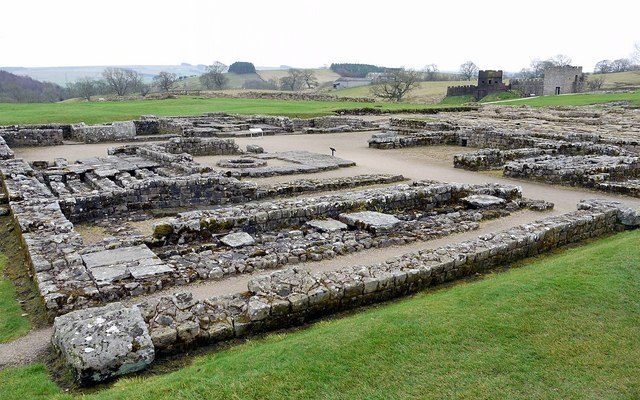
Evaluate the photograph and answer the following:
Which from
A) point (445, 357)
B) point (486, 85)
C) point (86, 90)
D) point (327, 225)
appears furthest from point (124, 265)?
point (86, 90)

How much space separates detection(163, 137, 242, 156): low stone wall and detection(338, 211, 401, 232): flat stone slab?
1303cm

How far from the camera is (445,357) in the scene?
5.18m

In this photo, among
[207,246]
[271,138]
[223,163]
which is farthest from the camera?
[271,138]

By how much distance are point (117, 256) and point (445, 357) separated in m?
6.04

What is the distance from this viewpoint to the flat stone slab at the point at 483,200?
12.7 meters

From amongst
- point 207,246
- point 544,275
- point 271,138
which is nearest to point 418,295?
point 544,275

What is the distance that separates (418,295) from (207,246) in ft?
14.2

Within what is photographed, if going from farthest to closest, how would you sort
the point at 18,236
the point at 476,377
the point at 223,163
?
the point at 223,163
the point at 18,236
the point at 476,377

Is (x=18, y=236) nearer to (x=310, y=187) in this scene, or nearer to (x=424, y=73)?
(x=310, y=187)

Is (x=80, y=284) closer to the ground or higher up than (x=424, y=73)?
closer to the ground

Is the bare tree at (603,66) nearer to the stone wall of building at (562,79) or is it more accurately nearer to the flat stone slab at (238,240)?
the stone wall of building at (562,79)

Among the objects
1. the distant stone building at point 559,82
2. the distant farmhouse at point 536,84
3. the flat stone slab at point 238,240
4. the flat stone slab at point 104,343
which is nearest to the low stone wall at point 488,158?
the flat stone slab at point 238,240

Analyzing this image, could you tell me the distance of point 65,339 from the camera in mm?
5523

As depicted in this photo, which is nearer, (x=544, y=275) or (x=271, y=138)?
(x=544, y=275)
